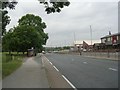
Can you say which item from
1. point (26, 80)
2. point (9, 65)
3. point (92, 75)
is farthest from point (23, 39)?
point (26, 80)

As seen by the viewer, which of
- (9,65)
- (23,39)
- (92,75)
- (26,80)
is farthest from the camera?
(23,39)

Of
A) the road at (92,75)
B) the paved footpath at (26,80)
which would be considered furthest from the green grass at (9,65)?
the road at (92,75)

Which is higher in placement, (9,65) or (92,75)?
(92,75)

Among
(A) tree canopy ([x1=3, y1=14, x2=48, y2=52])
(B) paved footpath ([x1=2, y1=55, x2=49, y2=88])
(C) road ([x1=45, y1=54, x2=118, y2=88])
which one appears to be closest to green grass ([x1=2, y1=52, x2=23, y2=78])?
(B) paved footpath ([x1=2, y1=55, x2=49, y2=88])

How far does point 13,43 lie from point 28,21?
67.3 feet

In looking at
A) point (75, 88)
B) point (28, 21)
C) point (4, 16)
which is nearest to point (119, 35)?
point (28, 21)

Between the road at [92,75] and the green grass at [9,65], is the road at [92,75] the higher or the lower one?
the higher one

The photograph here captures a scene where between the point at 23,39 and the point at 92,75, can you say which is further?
the point at 23,39

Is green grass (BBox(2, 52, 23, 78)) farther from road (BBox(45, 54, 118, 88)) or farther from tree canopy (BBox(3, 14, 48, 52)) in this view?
tree canopy (BBox(3, 14, 48, 52))

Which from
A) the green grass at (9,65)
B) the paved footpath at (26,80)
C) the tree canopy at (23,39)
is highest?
the tree canopy at (23,39)

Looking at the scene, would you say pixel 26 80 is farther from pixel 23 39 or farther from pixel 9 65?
pixel 23 39

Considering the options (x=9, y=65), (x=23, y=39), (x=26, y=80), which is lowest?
(x=9, y=65)

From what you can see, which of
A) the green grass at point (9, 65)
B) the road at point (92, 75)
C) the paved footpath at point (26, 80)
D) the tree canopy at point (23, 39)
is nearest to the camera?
the road at point (92, 75)

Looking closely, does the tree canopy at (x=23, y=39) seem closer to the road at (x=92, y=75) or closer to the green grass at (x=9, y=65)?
the green grass at (x=9, y=65)
